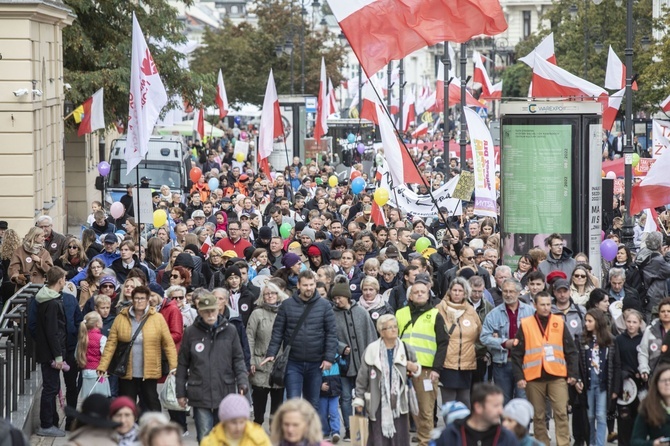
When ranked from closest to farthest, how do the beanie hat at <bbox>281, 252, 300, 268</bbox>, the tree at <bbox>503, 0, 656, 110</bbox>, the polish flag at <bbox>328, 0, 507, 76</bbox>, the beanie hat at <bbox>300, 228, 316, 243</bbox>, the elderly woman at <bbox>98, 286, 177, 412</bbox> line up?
the elderly woman at <bbox>98, 286, 177, 412</bbox> < the beanie hat at <bbox>281, 252, 300, 268</bbox> < the polish flag at <bbox>328, 0, 507, 76</bbox> < the beanie hat at <bbox>300, 228, 316, 243</bbox> < the tree at <bbox>503, 0, 656, 110</bbox>

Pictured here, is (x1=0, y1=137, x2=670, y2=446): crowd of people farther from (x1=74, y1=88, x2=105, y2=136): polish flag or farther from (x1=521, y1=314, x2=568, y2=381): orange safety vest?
(x1=74, y1=88, x2=105, y2=136): polish flag

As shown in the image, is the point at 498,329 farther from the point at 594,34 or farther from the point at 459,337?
the point at 594,34

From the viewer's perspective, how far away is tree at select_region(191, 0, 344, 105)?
7431 cm

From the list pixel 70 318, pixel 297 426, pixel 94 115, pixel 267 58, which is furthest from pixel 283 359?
pixel 267 58

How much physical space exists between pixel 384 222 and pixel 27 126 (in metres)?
6.04

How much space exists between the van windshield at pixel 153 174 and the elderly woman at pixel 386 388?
69.1 feet

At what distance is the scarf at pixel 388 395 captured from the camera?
38.2 feet

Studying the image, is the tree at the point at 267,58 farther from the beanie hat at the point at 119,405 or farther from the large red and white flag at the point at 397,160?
the beanie hat at the point at 119,405

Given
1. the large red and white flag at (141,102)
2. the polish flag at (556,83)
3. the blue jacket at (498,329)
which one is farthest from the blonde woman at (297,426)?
the polish flag at (556,83)

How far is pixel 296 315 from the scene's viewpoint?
42.0 ft

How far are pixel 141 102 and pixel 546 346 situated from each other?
27.5 ft

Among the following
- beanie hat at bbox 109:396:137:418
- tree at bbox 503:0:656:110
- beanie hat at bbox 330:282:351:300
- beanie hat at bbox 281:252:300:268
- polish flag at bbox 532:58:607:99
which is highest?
tree at bbox 503:0:656:110

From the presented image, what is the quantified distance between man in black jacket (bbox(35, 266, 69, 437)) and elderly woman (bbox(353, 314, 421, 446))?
3127 mm

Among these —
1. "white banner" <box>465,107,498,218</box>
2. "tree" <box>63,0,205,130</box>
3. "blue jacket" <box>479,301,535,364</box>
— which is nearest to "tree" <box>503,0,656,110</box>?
"tree" <box>63,0,205,130</box>
